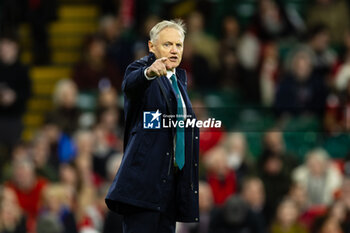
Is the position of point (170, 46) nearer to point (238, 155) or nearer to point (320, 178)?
point (238, 155)

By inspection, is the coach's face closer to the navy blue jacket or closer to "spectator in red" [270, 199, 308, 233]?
the navy blue jacket

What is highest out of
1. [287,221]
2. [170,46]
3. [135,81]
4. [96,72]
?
[96,72]

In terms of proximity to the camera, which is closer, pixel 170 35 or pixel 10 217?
pixel 170 35

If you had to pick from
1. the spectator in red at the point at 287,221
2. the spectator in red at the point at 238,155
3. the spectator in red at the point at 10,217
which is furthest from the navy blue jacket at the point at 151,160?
the spectator in red at the point at 238,155

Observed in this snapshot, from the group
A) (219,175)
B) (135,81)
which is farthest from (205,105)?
(135,81)

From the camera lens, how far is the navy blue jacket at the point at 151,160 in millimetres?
5375

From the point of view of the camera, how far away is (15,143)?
11.6 meters

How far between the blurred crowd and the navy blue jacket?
363 centimetres

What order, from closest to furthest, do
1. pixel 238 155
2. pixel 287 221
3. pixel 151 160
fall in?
pixel 151 160, pixel 287 221, pixel 238 155

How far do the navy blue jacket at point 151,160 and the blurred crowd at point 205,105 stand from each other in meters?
3.63

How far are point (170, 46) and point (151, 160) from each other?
592 millimetres

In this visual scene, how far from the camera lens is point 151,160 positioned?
213 inches

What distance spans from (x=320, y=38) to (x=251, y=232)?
3.81m

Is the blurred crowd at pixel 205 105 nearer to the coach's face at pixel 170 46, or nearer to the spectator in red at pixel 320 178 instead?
the spectator in red at pixel 320 178
